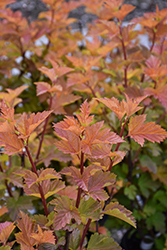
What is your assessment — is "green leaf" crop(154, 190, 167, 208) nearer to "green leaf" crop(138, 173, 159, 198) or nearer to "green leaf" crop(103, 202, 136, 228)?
"green leaf" crop(138, 173, 159, 198)

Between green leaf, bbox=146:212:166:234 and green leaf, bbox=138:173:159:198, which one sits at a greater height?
green leaf, bbox=138:173:159:198

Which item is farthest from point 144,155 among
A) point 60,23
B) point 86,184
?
point 60,23

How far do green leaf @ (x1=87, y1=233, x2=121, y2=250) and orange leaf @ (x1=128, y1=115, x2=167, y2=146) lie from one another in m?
0.25

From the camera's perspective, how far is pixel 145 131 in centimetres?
57

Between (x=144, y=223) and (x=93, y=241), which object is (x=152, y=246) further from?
(x=93, y=241)

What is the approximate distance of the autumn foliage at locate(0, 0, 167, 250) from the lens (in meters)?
0.55

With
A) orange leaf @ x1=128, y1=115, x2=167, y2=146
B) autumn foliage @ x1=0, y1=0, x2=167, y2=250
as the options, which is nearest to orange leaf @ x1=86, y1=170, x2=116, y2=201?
autumn foliage @ x1=0, y1=0, x2=167, y2=250

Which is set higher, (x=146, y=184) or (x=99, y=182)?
(x=99, y=182)

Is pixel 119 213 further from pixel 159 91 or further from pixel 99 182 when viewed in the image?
pixel 159 91

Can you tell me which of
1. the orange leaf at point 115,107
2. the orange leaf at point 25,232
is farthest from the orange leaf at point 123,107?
the orange leaf at point 25,232

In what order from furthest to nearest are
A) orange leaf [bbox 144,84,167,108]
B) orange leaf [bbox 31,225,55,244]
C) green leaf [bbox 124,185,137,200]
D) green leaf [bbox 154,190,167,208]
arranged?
green leaf [bbox 154,190,167,208] → green leaf [bbox 124,185,137,200] → orange leaf [bbox 144,84,167,108] → orange leaf [bbox 31,225,55,244]

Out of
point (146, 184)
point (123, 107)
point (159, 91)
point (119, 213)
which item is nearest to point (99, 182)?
point (119, 213)

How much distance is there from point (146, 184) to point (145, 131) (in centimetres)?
57

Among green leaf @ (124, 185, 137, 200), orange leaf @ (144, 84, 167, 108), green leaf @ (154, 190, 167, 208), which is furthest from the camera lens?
green leaf @ (154, 190, 167, 208)
